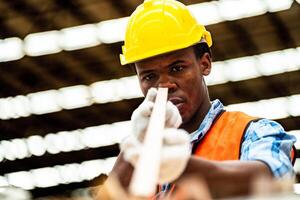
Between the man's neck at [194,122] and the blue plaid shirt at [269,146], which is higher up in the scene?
the man's neck at [194,122]

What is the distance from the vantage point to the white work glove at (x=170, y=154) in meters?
1.16

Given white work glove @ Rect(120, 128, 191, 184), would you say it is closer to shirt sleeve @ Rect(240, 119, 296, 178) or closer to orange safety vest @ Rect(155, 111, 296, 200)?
shirt sleeve @ Rect(240, 119, 296, 178)

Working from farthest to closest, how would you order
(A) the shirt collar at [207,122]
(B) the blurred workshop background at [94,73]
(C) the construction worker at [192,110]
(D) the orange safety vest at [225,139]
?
(B) the blurred workshop background at [94,73] < (A) the shirt collar at [207,122] < (D) the orange safety vest at [225,139] < (C) the construction worker at [192,110]

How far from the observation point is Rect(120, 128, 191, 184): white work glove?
116cm

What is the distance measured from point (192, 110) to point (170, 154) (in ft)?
4.99

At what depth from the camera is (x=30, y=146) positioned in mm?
13625

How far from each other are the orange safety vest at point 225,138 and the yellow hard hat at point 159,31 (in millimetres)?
406

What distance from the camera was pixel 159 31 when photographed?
9.24 feet

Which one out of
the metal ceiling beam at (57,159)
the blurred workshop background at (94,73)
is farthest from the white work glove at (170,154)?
the metal ceiling beam at (57,159)

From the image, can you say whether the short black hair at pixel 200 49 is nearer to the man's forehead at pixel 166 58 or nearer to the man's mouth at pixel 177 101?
the man's forehead at pixel 166 58

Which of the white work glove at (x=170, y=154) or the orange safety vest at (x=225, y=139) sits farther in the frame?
the orange safety vest at (x=225, y=139)

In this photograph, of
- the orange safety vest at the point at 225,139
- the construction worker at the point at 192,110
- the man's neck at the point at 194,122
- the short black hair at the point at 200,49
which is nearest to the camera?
the construction worker at the point at 192,110

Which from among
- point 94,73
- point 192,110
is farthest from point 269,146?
point 94,73

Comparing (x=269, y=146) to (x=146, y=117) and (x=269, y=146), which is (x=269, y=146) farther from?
(x=146, y=117)
